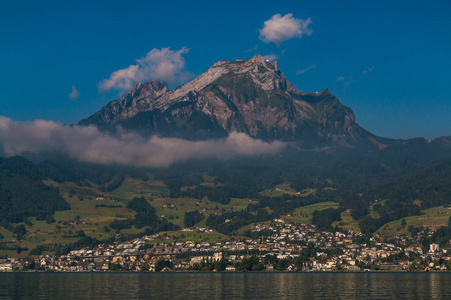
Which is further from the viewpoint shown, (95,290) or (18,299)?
(95,290)

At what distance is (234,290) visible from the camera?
5103 inches

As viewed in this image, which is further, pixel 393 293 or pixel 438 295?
pixel 393 293

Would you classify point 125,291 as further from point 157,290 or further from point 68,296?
point 68,296

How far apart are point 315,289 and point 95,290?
48936mm

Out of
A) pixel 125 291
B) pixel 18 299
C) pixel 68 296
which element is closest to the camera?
pixel 18 299

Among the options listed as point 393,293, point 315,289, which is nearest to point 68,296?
point 315,289

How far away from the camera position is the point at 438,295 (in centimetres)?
11038

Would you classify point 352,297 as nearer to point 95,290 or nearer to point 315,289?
point 315,289

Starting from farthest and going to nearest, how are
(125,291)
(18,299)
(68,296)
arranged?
(125,291) → (68,296) → (18,299)

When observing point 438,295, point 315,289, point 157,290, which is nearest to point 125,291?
point 157,290

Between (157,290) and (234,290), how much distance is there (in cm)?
1713

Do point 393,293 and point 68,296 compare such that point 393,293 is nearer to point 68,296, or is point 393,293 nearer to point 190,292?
point 190,292

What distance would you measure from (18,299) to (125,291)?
85.5 feet

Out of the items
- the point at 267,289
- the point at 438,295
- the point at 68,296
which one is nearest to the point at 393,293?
the point at 438,295
